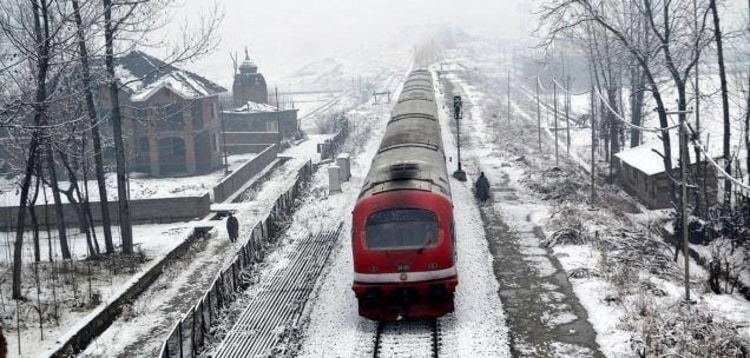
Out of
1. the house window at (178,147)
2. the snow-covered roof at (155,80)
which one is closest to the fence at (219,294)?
the snow-covered roof at (155,80)

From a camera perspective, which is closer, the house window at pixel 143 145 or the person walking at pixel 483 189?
the person walking at pixel 483 189

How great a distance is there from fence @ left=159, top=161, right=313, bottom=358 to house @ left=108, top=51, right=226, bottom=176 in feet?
57.8

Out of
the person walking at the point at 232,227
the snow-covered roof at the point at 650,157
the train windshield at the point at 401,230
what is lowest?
the person walking at the point at 232,227

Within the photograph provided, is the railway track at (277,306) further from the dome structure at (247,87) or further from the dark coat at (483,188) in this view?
the dome structure at (247,87)

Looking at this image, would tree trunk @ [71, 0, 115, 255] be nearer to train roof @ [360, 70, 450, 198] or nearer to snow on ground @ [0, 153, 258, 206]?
train roof @ [360, 70, 450, 198]

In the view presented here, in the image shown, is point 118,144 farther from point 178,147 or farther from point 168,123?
point 178,147

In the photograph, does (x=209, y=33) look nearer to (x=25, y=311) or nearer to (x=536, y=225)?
(x=25, y=311)

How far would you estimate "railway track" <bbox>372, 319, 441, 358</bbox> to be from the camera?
13.1 meters

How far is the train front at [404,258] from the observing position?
1379 cm

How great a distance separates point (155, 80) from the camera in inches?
1631

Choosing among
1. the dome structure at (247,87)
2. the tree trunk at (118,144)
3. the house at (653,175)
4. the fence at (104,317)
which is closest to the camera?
the fence at (104,317)

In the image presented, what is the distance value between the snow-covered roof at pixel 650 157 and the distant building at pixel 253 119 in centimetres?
2825

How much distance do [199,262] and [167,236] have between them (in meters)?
6.20

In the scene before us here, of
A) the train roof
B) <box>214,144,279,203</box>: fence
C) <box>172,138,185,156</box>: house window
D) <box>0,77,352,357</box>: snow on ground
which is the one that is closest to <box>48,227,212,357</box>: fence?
<box>0,77,352,357</box>: snow on ground
